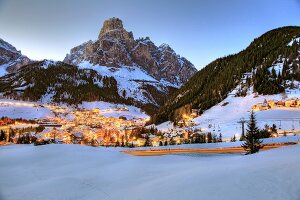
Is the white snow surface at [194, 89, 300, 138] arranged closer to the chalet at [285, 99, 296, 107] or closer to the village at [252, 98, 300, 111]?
the village at [252, 98, 300, 111]

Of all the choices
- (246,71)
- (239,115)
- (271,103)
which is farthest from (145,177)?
(246,71)

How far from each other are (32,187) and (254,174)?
12.8 meters

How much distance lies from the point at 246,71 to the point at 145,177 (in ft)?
383

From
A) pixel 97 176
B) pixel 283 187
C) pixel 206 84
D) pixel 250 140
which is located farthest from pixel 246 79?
→ pixel 283 187

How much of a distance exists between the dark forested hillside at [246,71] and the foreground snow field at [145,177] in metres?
87.6

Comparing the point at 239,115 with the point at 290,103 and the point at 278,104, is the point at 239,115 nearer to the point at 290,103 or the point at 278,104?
the point at 278,104

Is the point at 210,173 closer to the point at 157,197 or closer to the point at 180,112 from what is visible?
the point at 157,197

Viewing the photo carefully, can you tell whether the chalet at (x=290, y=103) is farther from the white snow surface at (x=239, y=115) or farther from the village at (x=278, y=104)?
the white snow surface at (x=239, y=115)

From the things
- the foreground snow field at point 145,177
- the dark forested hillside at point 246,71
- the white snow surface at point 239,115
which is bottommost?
the foreground snow field at point 145,177

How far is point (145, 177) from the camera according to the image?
2027 cm

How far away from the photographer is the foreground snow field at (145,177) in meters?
12.0

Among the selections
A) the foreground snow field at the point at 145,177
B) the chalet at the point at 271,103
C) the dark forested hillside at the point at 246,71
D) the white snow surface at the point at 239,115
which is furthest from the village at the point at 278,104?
the foreground snow field at the point at 145,177

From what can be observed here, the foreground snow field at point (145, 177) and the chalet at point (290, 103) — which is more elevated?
the chalet at point (290, 103)

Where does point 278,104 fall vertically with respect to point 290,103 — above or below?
below
